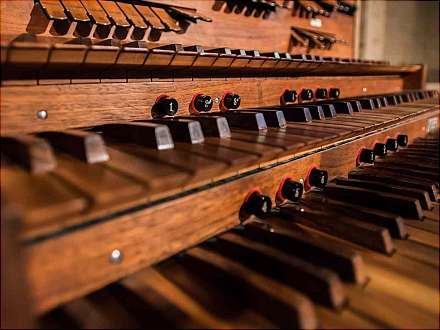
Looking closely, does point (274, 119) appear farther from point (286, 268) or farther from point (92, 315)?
point (92, 315)

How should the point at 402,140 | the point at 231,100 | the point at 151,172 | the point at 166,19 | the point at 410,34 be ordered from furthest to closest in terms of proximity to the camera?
the point at 410,34 < the point at 402,140 < the point at 166,19 < the point at 231,100 < the point at 151,172

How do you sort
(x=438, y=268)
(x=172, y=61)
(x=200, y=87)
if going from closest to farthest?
1. (x=438, y=268)
2. (x=172, y=61)
3. (x=200, y=87)

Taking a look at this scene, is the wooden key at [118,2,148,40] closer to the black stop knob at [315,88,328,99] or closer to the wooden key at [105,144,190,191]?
the wooden key at [105,144,190,191]

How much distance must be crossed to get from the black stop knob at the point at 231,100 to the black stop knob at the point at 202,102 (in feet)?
0.35

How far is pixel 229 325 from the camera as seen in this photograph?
25.7 inches

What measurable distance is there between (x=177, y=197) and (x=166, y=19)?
2.93 ft

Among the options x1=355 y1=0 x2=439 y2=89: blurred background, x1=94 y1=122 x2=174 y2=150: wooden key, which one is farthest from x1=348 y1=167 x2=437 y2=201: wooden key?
x1=355 y1=0 x2=439 y2=89: blurred background

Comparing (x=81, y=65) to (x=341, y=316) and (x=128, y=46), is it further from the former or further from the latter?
(x=341, y=316)

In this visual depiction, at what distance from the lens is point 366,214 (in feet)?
3.44

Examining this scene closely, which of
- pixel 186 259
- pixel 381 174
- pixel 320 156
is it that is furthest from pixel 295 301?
pixel 381 174

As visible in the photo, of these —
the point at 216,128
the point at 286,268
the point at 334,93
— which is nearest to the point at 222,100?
the point at 216,128

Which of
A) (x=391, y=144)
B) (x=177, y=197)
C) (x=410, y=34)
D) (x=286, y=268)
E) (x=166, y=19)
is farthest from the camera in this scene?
→ (x=410, y=34)

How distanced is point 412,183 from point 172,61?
88cm

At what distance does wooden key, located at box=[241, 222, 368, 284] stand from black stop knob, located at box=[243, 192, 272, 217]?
43 mm
